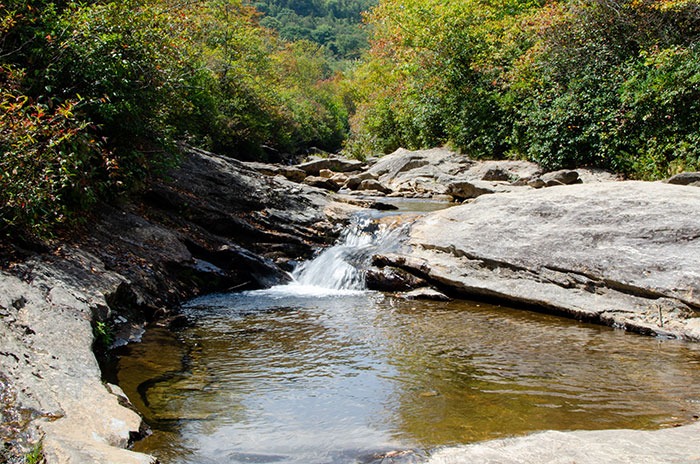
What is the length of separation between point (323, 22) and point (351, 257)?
166205mm

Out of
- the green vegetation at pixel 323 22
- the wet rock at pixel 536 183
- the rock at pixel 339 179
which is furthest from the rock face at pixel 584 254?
the green vegetation at pixel 323 22

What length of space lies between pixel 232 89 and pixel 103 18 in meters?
19.4

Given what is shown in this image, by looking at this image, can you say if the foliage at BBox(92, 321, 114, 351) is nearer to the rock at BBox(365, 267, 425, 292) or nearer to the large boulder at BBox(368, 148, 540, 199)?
the rock at BBox(365, 267, 425, 292)

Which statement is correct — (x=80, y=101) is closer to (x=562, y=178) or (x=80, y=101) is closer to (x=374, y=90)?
(x=562, y=178)

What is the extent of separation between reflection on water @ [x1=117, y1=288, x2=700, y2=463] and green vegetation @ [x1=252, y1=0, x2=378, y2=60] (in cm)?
12900

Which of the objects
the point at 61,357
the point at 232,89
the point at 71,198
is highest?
the point at 232,89

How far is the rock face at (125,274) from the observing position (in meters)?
3.99

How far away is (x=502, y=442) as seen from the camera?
3.90 meters

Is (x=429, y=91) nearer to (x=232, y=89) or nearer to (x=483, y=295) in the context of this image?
(x=232, y=89)

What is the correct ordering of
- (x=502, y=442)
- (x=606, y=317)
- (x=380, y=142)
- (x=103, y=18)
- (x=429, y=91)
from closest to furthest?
1. (x=502, y=442)
2. (x=606, y=317)
3. (x=103, y=18)
4. (x=429, y=91)
5. (x=380, y=142)

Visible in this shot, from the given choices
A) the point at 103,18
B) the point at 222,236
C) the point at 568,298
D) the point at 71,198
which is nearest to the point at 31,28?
the point at 103,18

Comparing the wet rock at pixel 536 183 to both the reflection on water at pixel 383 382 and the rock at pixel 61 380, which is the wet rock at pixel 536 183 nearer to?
the reflection on water at pixel 383 382

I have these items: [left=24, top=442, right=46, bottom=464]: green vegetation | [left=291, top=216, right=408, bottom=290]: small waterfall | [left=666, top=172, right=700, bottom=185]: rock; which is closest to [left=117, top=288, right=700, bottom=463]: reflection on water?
[left=24, top=442, right=46, bottom=464]: green vegetation

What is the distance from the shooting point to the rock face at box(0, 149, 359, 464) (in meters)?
3.99
